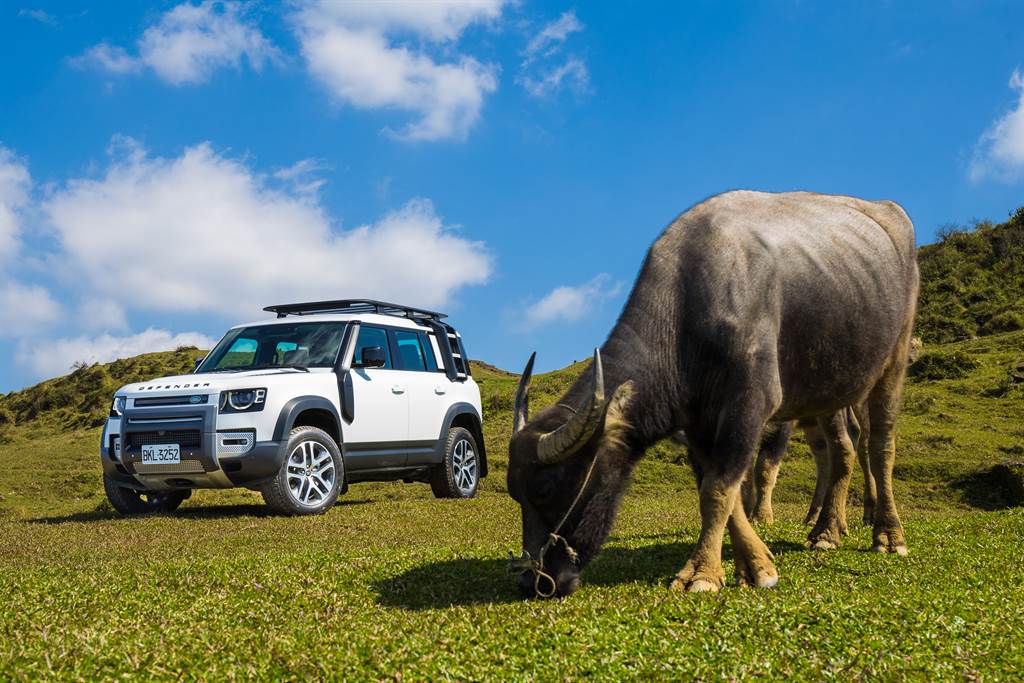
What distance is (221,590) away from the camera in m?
6.84

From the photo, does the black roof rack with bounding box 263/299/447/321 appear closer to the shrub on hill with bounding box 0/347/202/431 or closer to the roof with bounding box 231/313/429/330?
the roof with bounding box 231/313/429/330

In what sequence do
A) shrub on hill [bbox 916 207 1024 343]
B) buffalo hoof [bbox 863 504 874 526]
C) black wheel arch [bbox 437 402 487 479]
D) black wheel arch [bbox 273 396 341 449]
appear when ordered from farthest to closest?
shrub on hill [bbox 916 207 1024 343]
black wheel arch [bbox 437 402 487 479]
black wheel arch [bbox 273 396 341 449]
buffalo hoof [bbox 863 504 874 526]

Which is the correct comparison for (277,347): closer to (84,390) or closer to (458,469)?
(458,469)

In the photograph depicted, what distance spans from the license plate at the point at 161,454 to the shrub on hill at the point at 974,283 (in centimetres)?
2200

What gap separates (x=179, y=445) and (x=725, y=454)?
8294 millimetres

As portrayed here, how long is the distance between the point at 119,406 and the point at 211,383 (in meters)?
1.55

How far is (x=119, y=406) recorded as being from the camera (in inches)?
504

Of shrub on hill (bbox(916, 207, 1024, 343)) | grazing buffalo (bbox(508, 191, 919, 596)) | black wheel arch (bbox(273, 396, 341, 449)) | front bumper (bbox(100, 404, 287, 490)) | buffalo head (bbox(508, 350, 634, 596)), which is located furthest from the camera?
shrub on hill (bbox(916, 207, 1024, 343))

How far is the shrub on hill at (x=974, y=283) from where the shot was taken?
26.8 m

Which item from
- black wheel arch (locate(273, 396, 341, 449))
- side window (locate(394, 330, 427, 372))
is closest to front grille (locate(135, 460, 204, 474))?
black wheel arch (locate(273, 396, 341, 449))

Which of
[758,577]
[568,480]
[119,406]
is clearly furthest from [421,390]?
[568,480]

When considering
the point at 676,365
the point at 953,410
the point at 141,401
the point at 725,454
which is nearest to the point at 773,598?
the point at 725,454

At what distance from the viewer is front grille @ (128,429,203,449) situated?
1220 cm

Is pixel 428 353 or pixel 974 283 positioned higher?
pixel 974 283
